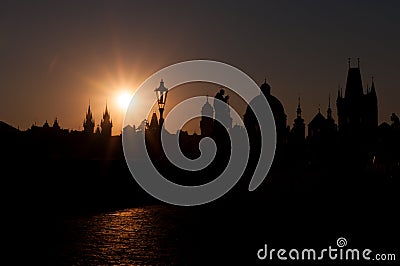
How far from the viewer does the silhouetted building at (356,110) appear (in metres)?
122

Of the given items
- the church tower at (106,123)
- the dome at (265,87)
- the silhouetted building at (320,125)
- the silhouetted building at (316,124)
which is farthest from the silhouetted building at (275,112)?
the church tower at (106,123)

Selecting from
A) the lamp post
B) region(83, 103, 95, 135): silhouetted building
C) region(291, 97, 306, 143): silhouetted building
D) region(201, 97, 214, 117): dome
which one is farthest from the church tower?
the lamp post

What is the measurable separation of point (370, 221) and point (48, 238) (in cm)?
A: 949

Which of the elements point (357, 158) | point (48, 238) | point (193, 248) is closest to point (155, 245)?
point (193, 248)

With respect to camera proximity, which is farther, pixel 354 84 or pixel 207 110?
pixel 354 84

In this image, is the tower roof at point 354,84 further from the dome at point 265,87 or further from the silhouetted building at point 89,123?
the silhouetted building at point 89,123

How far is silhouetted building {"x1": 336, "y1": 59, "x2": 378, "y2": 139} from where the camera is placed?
12200cm

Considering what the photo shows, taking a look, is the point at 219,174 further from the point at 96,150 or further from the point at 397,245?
the point at 96,150

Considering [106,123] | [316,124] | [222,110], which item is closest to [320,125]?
[316,124]

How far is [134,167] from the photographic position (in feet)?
87.6

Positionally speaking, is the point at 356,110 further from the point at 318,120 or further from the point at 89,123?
the point at 89,123

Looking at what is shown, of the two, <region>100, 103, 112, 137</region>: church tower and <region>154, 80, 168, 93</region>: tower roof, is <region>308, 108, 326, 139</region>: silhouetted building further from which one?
<region>154, 80, 168, 93</region>: tower roof

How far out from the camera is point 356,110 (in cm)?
12519

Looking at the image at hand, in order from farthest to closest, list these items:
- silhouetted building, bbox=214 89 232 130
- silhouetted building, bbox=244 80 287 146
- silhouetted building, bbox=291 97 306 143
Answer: silhouetted building, bbox=291 97 306 143
silhouetted building, bbox=244 80 287 146
silhouetted building, bbox=214 89 232 130
